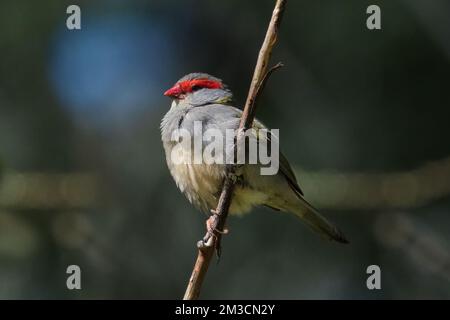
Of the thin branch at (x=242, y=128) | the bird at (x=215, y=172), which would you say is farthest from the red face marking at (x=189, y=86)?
the thin branch at (x=242, y=128)

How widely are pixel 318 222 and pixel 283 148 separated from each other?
3.09 metres

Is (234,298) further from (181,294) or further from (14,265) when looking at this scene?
(14,265)

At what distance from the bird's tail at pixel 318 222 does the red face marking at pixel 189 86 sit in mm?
1055

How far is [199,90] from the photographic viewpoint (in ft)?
19.7

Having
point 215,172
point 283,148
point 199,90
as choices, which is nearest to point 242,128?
point 215,172

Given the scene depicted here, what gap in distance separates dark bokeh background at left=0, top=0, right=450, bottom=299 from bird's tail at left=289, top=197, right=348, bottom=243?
3.50ft

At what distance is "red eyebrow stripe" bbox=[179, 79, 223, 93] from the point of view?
600cm

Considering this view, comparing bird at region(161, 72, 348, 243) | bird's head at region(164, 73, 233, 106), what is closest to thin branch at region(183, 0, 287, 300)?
bird at region(161, 72, 348, 243)

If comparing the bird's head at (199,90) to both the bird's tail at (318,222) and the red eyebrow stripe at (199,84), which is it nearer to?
the red eyebrow stripe at (199,84)

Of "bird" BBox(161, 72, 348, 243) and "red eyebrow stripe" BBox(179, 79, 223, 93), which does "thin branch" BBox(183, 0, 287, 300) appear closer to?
"bird" BBox(161, 72, 348, 243)

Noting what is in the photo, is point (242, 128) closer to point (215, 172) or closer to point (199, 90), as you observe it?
point (215, 172)

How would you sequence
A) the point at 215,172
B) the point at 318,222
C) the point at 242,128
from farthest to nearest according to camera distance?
the point at 318,222 → the point at 215,172 → the point at 242,128

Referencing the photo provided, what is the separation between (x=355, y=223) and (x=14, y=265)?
3.39m

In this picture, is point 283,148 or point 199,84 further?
point 283,148
